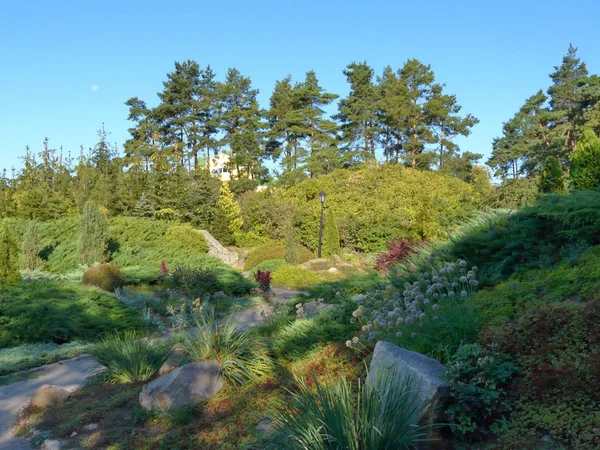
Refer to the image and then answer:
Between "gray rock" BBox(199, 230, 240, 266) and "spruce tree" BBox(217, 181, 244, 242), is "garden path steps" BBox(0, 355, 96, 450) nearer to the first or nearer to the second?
"gray rock" BBox(199, 230, 240, 266)

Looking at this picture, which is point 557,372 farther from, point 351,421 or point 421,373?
point 351,421

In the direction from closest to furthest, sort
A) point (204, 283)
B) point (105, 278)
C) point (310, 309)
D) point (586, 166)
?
point (310, 309), point (586, 166), point (105, 278), point (204, 283)

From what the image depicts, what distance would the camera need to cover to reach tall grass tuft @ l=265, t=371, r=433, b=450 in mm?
2660

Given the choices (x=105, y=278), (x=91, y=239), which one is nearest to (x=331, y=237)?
(x=91, y=239)

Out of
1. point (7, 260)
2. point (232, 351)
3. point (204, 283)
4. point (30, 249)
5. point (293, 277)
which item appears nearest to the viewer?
point (232, 351)

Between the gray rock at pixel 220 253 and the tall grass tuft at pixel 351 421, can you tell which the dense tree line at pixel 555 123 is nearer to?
the gray rock at pixel 220 253

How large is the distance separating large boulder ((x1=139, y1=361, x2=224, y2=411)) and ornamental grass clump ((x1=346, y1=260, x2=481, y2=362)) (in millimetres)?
1329

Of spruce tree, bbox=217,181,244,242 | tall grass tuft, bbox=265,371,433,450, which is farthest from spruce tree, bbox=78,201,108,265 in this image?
tall grass tuft, bbox=265,371,433,450

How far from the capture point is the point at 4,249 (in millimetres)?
10922

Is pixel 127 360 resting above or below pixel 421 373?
below

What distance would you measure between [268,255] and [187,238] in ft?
11.0

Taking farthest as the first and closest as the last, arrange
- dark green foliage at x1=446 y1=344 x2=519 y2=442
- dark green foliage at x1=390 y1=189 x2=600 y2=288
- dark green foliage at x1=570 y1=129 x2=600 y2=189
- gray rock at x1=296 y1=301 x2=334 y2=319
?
dark green foliage at x1=570 y1=129 x2=600 y2=189 → gray rock at x1=296 y1=301 x2=334 y2=319 → dark green foliage at x1=390 y1=189 x2=600 y2=288 → dark green foliage at x1=446 y1=344 x2=519 y2=442

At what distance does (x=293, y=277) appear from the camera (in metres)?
16.4

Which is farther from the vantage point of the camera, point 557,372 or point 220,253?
point 220,253
